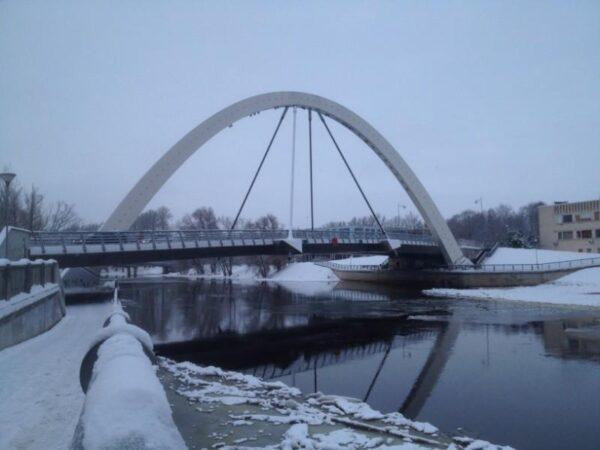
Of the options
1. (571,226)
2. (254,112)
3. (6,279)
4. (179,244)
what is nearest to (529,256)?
(571,226)

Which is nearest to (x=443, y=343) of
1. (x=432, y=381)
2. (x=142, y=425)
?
(x=432, y=381)

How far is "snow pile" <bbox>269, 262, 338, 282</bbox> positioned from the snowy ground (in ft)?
93.9

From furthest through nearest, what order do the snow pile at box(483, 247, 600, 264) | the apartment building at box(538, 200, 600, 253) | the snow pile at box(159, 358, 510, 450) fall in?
the apartment building at box(538, 200, 600, 253) → the snow pile at box(483, 247, 600, 264) → the snow pile at box(159, 358, 510, 450)

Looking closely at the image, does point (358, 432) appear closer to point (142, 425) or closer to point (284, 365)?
point (142, 425)

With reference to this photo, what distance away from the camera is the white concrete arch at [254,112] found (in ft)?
107

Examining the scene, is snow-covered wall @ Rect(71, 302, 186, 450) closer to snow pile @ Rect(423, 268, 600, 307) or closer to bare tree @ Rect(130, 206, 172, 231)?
snow pile @ Rect(423, 268, 600, 307)

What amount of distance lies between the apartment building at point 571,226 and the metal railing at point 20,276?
58723 millimetres

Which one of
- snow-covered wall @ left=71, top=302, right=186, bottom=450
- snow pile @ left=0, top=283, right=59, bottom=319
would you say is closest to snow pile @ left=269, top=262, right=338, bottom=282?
snow pile @ left=0, top=283, right=59, bottom=319

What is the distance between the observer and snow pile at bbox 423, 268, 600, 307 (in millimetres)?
34812

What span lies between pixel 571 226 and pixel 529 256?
10.9 metres

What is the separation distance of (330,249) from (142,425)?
3567 centimetres

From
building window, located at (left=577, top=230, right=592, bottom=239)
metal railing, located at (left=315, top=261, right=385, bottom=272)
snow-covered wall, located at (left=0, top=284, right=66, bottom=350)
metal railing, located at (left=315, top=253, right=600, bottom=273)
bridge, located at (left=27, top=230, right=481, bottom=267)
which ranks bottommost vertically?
metal railing, located at (left=315, top=261, right=385, bottom=272)

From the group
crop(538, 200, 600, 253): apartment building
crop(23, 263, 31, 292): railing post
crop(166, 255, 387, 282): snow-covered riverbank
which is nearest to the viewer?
crop(23, 263, 31, 292): railing post

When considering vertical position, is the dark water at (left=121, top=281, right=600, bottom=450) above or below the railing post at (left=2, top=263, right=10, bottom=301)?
below
